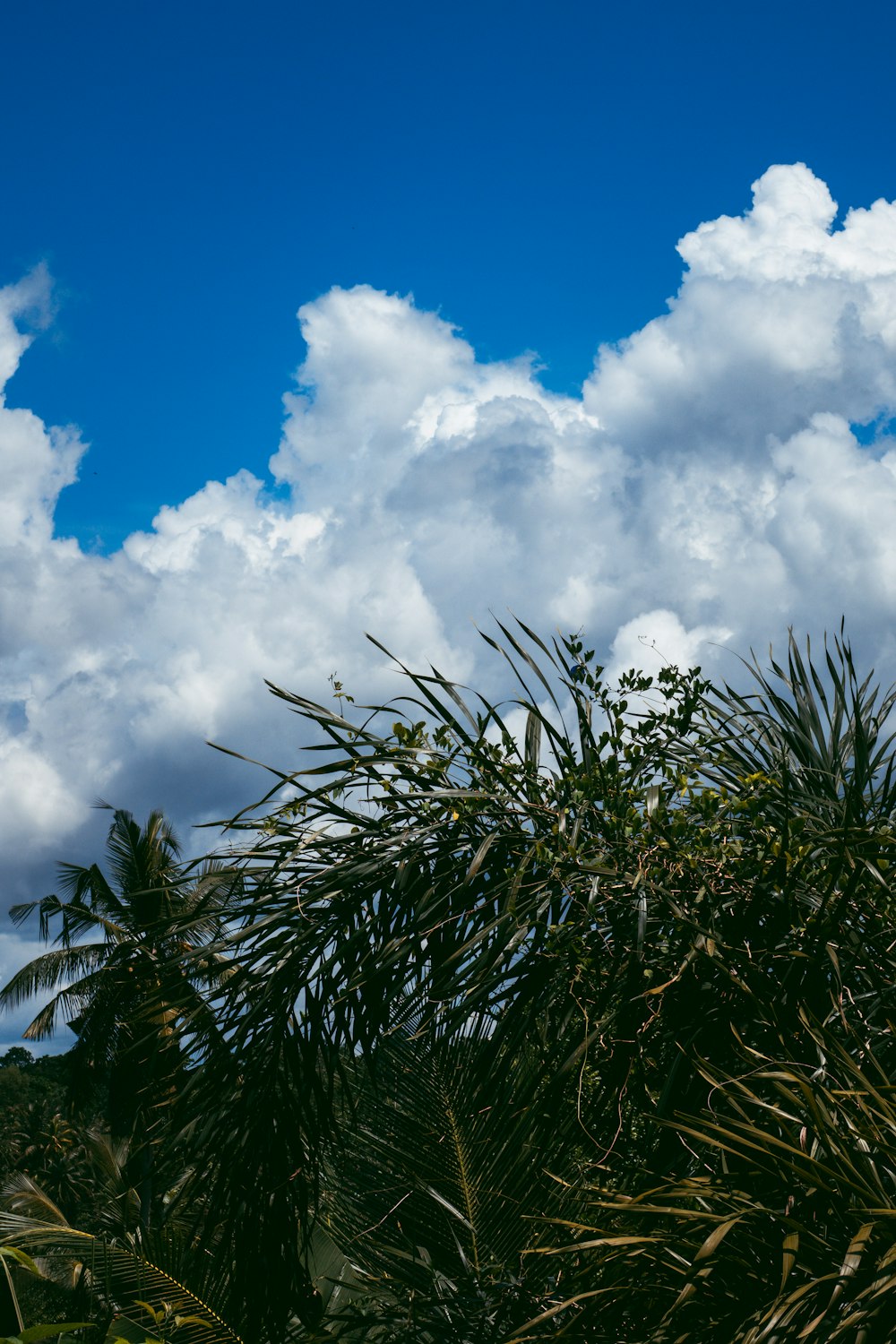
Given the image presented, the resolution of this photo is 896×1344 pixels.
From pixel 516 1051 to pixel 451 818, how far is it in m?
0.75

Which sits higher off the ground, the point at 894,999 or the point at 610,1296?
the point at 894,999

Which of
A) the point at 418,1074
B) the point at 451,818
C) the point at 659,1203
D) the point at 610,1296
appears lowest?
the point at 610,1296

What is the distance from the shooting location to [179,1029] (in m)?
3.53

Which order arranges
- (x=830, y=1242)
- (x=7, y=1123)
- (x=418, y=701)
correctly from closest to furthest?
(x=830, y=1242) < (x=418, y=701) < (x=7, y=1123)

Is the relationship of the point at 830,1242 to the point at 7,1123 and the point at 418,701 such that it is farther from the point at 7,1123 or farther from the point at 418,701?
the point at 7,1123

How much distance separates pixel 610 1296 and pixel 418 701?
6.37 feet

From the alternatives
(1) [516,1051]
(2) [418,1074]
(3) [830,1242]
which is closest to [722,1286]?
(3) [830,1242]

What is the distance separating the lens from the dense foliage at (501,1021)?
3172 millimetres

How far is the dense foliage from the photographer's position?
10.4ft

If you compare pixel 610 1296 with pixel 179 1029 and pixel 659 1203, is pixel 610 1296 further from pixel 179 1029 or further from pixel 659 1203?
pixel 179 1029

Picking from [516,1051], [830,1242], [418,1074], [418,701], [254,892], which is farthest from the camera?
[418,1074]

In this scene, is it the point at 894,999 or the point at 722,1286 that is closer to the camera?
the point at 722,1286

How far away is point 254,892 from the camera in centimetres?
365

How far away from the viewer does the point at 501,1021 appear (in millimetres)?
3439
